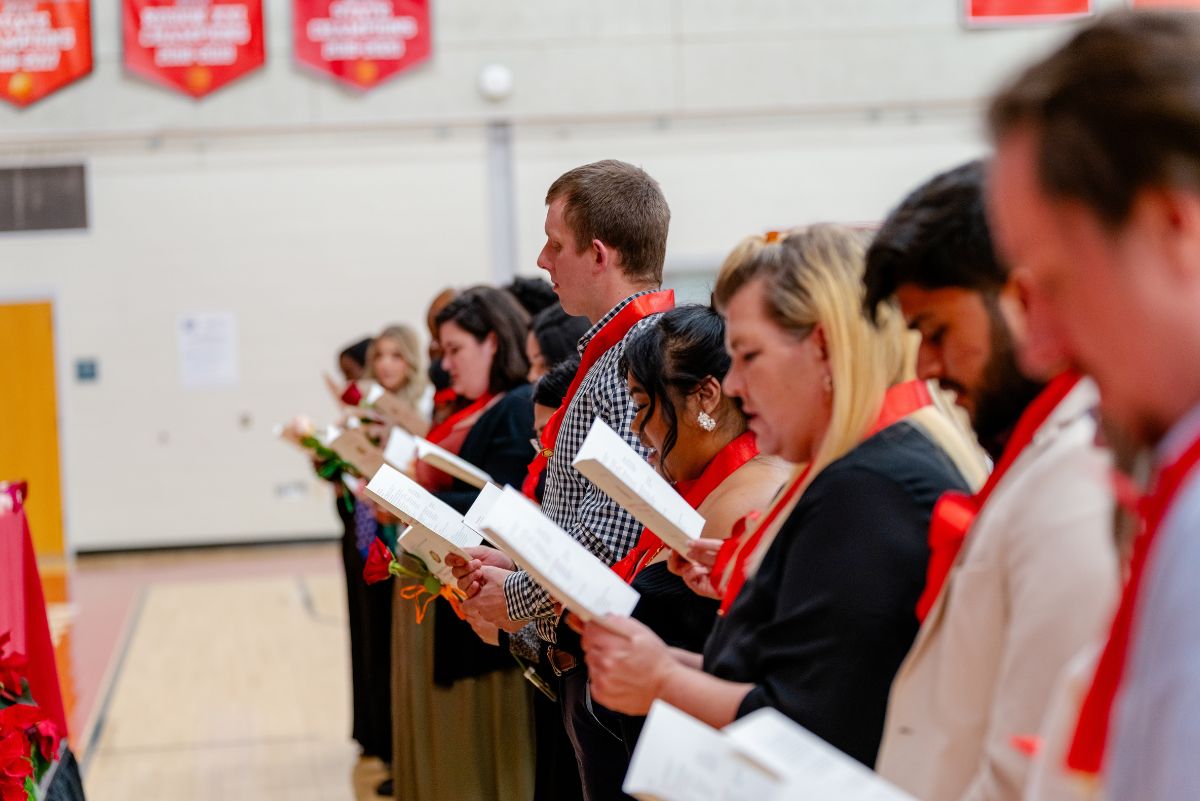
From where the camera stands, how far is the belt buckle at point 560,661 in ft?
9.34

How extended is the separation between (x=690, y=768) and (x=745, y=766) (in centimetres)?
7

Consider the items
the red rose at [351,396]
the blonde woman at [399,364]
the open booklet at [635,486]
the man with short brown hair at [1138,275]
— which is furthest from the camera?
the blonde woman at [399,364]

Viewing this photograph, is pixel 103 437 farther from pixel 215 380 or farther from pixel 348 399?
pixel 348 399

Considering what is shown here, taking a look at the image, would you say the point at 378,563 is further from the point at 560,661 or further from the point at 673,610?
the point at 673,610

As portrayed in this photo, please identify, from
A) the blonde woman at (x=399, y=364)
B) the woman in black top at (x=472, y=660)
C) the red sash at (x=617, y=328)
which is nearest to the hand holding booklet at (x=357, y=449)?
the woman in black top at (x=472, y=660)

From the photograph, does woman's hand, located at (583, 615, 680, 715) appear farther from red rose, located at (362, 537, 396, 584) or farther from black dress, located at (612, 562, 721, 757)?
red rose, located at (362, 537, 396, 584)

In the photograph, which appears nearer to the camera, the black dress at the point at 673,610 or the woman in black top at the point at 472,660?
the black dress at the point at 673,610

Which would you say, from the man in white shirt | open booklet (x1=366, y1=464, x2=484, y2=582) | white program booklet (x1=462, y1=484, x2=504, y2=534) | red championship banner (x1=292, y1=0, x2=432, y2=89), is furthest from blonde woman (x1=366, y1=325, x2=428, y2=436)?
red championship banner (x1=292, y1=0, x2=432, y2=89)

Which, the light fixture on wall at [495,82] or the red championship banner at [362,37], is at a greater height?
the red championship banner at [362,37]

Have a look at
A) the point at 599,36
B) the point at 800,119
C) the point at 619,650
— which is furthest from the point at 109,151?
the point at 619,650

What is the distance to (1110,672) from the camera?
0.93m

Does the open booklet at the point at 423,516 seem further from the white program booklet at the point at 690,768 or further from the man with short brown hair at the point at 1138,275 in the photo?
the man with short brown hair at the point at 1138,275

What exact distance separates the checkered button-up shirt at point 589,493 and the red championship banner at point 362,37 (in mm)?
9249

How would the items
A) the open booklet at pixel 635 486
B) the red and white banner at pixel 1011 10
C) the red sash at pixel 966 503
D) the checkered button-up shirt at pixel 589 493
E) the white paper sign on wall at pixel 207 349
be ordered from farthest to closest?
the red and white banner at pixel 1011 10 < the white paper sign on wall at pixel 207 349 < the checkered button-up shirt at pixel 589 493 < the open booklet at pixel 635 486 < the red sash at pixel 966 503
